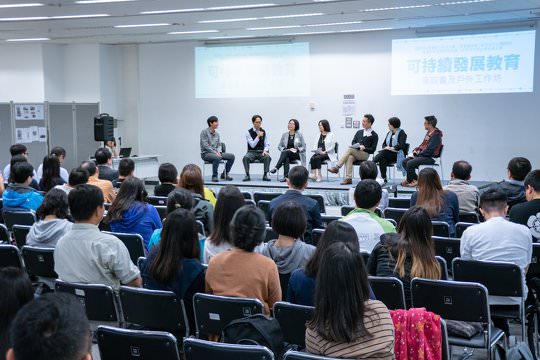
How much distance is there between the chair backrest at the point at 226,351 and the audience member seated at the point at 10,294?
0.74 meters

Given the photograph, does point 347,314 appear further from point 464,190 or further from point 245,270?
point 464,190

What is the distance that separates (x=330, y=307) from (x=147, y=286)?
1500mm

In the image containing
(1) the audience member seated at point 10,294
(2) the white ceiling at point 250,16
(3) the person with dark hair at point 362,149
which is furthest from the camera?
(3) the person with dark hair at point 362,149

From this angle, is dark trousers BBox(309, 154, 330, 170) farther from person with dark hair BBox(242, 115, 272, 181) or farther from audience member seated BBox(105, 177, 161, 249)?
audience member seated BBox(105, 177, 161, 249)

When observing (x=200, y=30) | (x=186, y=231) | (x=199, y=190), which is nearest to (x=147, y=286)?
(x=186, y=231)

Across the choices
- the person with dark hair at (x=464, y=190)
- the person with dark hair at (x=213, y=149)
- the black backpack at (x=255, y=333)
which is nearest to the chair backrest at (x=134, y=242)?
the black backpack at (x=255, y=333)

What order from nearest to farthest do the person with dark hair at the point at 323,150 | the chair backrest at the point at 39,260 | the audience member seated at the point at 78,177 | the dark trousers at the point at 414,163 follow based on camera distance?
1. the chair backrest at the point at 39,260
2. the audience member seated at the point at 78,177
3. the dark trousers at the point at 414,163
4. the person with dark hair at the point at 323,150

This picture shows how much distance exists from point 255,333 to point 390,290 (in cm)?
108

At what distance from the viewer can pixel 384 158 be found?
1120cm

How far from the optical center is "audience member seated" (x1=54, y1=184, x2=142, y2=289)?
148 inches

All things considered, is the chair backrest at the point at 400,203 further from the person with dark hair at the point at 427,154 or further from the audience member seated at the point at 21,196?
the audience member seated at the point at 21,196

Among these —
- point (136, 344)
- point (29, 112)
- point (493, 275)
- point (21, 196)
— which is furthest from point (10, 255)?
point (29, 112)

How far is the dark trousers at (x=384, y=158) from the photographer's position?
11.1 m

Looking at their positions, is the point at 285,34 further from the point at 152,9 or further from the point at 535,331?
the point at 535,331
